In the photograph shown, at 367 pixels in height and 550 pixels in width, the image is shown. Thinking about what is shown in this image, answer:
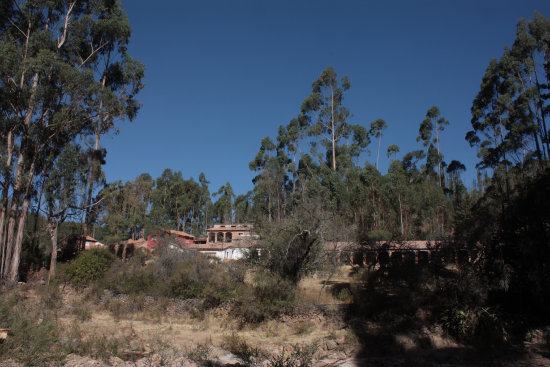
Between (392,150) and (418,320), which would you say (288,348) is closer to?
(418,320)

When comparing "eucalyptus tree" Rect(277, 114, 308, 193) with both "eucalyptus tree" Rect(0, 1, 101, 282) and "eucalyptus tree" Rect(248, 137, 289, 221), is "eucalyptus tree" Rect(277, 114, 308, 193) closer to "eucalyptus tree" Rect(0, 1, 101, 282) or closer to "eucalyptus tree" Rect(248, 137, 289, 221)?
"eucalyptus tree" Rect(248, 137, 289, 221)

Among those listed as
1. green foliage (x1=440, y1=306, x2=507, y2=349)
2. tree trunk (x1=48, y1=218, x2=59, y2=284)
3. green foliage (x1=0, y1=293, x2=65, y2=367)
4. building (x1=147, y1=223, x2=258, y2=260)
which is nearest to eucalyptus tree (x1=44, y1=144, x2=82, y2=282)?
tree trunk (x1=48, y1=218, x2=59, y2=284)

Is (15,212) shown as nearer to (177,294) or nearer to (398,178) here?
(177,294)

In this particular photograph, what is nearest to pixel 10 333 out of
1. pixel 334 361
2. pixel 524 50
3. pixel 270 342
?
pixel 270 342

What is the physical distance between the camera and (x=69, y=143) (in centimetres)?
2525

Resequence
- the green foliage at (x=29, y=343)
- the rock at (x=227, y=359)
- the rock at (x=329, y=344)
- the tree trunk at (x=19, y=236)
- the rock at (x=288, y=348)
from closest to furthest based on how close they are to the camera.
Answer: the green foliage at (x=29, y=343) < the rock at (x=227, y=359) < the rock at (x=288, y=348) < the rock at (x=329, y=344) < the tree trunk at (x=19, y=236)

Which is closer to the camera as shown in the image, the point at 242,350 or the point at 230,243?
the point at 242,350

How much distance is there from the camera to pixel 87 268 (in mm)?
21453

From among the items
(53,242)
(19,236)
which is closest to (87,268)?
(53,242)

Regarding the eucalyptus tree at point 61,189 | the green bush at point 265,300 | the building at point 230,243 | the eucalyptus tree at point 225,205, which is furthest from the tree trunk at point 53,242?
the eucalyptus tree at point 225,205

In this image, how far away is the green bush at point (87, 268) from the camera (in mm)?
21250

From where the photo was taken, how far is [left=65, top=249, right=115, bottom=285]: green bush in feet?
69.7

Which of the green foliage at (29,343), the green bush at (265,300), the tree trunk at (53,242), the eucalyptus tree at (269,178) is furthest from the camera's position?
the eucalyptus tree at (269,178)

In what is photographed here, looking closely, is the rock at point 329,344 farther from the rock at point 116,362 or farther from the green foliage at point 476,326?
the rock at point 116,362
